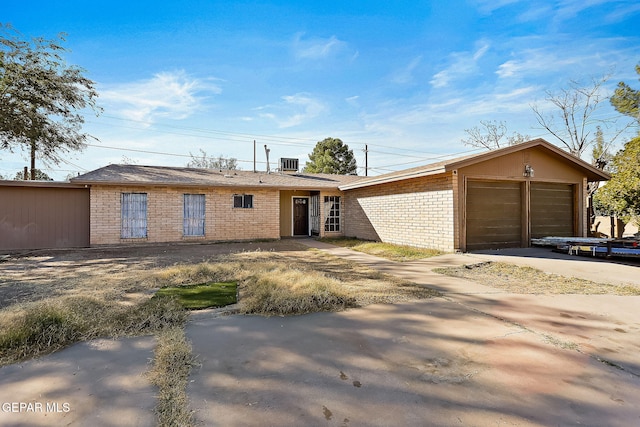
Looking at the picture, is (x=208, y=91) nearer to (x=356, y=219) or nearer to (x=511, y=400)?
(x=356, y=219)

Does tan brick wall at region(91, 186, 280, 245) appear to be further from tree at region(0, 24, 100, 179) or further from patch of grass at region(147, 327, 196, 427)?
patch of grass at region(147, 327, 196, 427)

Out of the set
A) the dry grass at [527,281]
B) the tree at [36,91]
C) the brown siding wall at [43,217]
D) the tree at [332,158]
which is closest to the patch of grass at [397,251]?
the dry grass at [527,281]

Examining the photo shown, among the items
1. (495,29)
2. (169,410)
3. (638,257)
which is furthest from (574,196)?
(169,410)

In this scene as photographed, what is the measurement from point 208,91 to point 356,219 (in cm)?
862

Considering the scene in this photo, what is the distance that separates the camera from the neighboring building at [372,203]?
888cm

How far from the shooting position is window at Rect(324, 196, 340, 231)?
47.5 ft

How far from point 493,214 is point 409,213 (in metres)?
2.44

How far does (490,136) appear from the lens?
71.8 ft

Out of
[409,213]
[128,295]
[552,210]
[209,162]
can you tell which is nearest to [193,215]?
[128,295]

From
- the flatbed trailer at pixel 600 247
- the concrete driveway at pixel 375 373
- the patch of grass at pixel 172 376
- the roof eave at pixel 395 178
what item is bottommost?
the concrete driveway at pixel 375 373

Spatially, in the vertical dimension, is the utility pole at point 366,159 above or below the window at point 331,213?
above

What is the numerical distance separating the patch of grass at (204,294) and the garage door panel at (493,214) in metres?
6.89

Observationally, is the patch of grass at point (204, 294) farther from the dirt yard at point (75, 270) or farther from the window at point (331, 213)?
the window at point (331, 213)

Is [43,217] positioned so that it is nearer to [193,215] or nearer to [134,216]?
[134,216]
